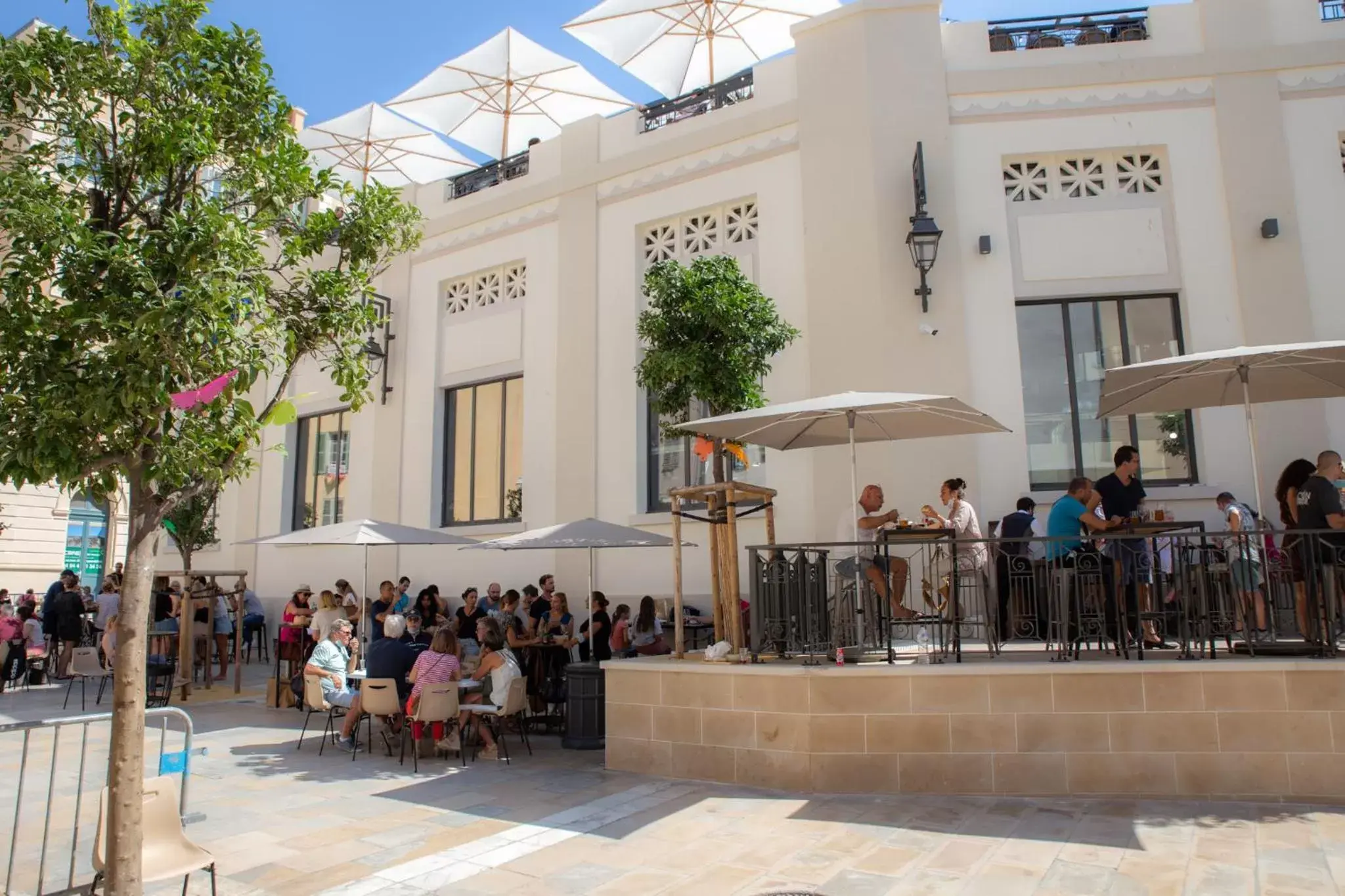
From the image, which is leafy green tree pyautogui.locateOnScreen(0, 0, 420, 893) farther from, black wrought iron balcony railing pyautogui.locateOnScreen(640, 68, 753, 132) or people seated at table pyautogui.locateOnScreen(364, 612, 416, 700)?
black wrought iron balcony railing pyautogui.locateOnScreen(640, 68, 753, 132)

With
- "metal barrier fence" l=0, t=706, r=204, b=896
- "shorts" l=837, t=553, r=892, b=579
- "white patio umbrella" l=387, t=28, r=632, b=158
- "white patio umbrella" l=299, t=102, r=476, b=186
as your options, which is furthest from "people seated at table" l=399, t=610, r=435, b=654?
"white patio umbrella" l=299, t=102, r=476, b=186

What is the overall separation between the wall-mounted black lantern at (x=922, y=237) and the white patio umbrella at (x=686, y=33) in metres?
6.26

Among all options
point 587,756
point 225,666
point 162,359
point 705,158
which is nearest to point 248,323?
point 162,359

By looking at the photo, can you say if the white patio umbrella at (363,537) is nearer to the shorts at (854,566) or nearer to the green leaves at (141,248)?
the shorts at (854,566)

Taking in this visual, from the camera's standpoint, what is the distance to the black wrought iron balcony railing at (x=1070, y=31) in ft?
38.0

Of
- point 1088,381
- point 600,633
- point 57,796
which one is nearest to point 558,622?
point 600,633

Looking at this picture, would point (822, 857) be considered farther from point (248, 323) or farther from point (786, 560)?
point (248, 323)

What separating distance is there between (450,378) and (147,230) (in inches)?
432

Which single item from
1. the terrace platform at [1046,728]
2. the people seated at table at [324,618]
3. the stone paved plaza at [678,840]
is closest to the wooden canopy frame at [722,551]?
the terrace platform at [1046,728]

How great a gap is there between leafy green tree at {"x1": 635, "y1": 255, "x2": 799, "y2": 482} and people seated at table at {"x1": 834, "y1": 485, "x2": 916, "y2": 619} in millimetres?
1567

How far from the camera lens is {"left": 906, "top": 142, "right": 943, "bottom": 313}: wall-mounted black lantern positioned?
35.3 feet

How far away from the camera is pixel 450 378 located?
1564 cm

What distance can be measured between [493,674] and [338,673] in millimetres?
1968

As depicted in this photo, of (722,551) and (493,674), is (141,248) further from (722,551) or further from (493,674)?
(722,551)
